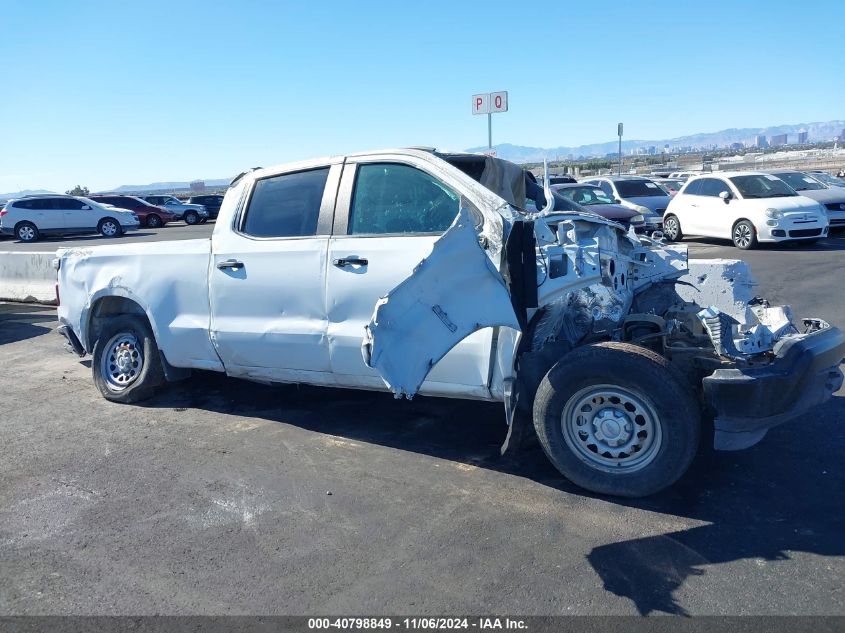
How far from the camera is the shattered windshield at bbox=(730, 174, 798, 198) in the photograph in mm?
15125

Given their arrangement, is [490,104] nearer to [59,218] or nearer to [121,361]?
[121,361]

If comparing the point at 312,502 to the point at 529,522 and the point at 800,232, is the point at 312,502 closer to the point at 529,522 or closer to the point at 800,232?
the point at 529,522

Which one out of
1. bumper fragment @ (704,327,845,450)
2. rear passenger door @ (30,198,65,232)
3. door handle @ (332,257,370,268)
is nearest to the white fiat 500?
bumper fragment @ (704,327,845,450)

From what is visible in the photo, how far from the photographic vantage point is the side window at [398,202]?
4.40 meters

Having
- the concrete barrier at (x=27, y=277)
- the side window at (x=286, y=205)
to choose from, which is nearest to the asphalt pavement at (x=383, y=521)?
the side window at (x=286, y=205)

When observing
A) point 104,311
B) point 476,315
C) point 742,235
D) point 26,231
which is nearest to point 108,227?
point 26,231

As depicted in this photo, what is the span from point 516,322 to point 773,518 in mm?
1686

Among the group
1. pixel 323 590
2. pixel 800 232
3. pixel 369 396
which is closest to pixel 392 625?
pixel 323 590

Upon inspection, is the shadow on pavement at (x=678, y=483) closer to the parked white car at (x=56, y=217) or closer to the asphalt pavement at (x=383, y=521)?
the asphalt pavement at (x=383, y=521)

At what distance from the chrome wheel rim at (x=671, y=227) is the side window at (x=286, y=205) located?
13.3 m

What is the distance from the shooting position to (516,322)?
3.78 meters

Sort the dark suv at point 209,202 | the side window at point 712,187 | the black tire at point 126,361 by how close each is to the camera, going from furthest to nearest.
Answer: the dark suv at point 209,202 → the side window at point 712,187 → the black tire at point 126,361

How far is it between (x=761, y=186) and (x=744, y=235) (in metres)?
1.40

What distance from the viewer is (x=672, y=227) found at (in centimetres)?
1667
